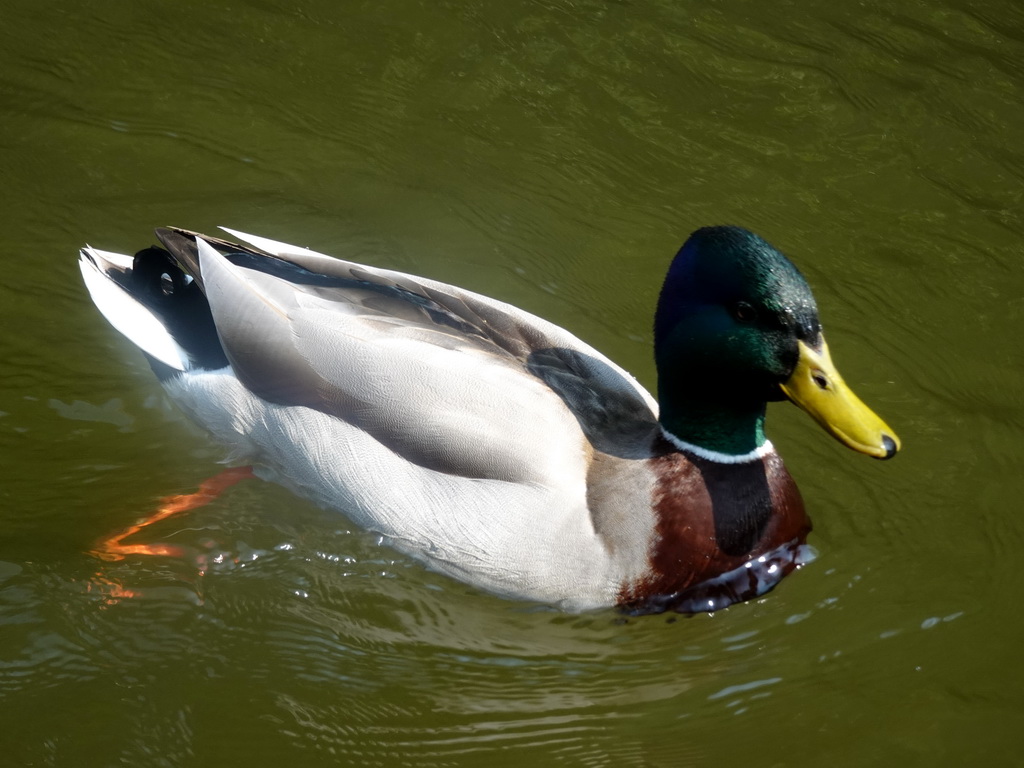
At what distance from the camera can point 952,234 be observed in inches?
241

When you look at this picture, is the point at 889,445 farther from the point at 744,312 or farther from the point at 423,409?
the point at 423,409

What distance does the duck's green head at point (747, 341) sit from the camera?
3818 millimetres

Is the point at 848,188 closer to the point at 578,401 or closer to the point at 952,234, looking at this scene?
the point at 952,234

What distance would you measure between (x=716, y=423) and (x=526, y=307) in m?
1.68

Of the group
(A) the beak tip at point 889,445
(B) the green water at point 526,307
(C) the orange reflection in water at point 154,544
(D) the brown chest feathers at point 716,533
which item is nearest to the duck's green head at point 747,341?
(A) the beak tip at point 889,445

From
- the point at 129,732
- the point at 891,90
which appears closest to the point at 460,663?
the point at 129,732

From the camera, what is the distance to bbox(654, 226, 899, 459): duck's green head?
12.5 ft

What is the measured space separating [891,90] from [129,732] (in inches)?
212

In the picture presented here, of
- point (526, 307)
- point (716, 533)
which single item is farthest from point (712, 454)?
point (526, 307)

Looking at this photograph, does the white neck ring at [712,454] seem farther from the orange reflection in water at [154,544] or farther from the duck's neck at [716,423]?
the orange reflection in water at [154,544]

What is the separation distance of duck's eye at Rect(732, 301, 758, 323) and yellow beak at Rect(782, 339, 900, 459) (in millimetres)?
175

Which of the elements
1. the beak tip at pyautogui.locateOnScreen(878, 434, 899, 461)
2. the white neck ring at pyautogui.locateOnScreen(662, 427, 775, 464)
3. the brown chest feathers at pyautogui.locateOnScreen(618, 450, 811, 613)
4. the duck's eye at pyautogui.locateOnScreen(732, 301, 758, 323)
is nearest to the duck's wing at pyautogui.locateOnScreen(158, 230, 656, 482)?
the white neck ring at pyautogui.locateOnScreen(662, 427, 775, 464)

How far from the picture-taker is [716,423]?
422 cm

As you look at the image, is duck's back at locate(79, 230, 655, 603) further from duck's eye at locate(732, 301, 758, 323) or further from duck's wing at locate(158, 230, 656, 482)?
duck's eye at locate(732, 301, 758, 323)
